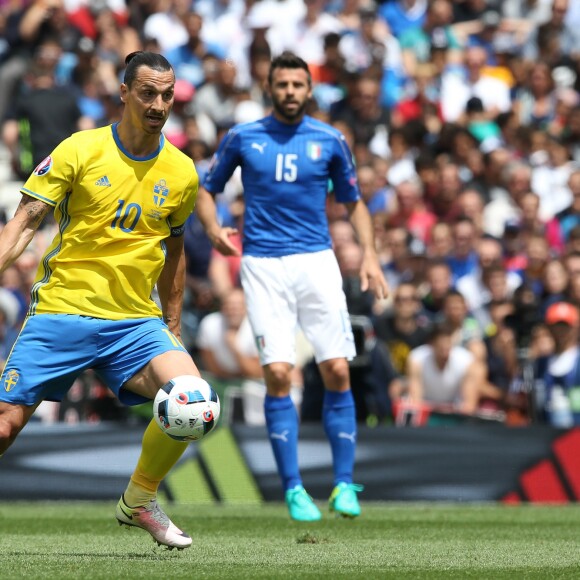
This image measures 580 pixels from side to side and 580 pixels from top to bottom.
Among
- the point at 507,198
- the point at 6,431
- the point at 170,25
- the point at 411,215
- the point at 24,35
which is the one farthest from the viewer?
the point at 170,25

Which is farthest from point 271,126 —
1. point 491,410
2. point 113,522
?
point 491,410

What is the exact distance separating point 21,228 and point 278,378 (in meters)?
3.16

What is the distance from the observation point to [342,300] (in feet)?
32.4

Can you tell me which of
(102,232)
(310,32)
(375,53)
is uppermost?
(310,32)

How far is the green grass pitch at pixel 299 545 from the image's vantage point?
6.57 meters

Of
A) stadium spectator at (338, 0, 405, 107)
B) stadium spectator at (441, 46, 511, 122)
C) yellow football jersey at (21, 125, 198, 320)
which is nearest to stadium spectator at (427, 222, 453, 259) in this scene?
stadium spectator at (338, 0, 405, 107)

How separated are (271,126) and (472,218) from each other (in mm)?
7173

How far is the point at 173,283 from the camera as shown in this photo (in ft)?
24.9

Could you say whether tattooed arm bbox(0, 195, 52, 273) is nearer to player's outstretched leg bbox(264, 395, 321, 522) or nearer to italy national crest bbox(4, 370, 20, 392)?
italy national crest bbox(4, 370, 20, 392)

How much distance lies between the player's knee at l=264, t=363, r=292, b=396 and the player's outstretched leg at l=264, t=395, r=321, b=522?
51mm

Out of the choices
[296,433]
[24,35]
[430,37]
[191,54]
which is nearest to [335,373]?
[296,433]

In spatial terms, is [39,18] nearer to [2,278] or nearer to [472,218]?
[2,278]

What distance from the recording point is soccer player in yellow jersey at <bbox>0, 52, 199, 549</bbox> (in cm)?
704

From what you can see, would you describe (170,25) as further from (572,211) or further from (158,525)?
→ (158,525)
